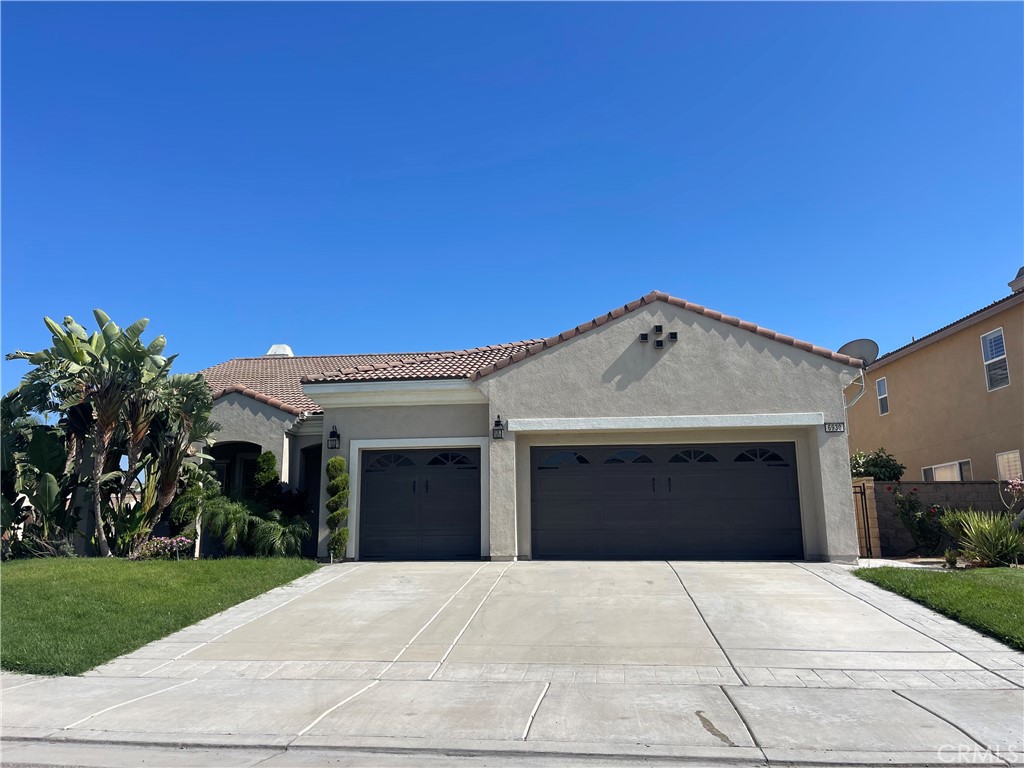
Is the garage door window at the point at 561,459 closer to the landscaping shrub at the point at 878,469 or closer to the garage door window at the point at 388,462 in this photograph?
the garage door window at the point at 388,462

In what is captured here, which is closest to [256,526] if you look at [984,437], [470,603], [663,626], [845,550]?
[470,603]

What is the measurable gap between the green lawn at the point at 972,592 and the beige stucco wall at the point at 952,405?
7.30 m

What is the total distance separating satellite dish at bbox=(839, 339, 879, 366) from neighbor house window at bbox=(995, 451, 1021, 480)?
3.67 meters

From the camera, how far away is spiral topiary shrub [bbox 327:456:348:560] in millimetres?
14350

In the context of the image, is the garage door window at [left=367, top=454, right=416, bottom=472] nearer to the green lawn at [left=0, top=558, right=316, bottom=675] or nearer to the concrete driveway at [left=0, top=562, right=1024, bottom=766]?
the green lawn at [left=0, top=558, right=316, bottom=675]

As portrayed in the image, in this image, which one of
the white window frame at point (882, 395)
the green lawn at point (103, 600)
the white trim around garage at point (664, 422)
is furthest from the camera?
the white window frame at point (882, 395)

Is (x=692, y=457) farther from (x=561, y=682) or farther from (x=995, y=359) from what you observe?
(x=995, y=359)

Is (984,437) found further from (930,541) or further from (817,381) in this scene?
(817,381)

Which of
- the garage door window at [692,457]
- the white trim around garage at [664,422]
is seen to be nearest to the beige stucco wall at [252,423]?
the white trim around garage at [664,422]

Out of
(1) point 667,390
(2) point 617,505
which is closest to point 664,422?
(1) point 667,390

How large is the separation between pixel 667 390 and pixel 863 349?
25.2 ft

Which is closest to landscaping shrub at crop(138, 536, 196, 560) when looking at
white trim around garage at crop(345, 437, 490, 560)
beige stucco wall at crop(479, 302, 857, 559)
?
white trim around garage at crop(345, 437, 490, 560)

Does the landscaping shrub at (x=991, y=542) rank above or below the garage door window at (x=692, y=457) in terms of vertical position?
below

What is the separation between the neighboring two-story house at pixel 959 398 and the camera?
56.8 feet
